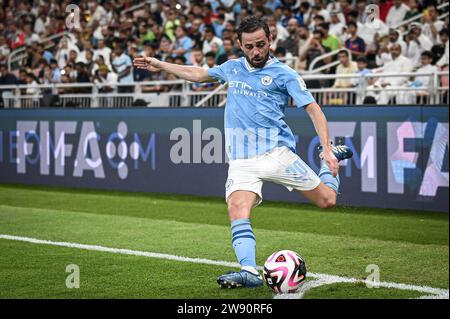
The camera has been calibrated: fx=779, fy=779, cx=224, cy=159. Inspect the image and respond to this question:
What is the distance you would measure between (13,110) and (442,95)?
1025 cm

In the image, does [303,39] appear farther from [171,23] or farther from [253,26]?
[253,26]

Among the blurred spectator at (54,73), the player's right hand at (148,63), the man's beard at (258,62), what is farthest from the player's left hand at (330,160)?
the blurred spectator at (54,73)

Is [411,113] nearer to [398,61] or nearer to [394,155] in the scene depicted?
[394,155]

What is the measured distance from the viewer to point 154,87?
17.3 meters

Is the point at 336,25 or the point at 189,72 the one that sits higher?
the point at 336,25

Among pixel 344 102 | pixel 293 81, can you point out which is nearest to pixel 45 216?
pixel 344 102

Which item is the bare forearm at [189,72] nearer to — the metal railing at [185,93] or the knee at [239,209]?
the knee at [239,209]

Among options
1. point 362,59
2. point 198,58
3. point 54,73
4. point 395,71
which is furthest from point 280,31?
point 54,73

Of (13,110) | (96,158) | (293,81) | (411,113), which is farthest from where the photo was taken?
(13,110)

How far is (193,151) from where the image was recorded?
606 inches

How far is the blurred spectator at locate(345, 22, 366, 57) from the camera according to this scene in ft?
51.4

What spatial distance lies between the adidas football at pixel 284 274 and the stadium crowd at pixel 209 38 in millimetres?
7237

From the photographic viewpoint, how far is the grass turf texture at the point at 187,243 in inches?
277

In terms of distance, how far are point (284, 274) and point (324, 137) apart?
123 cm
